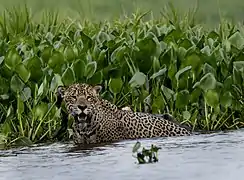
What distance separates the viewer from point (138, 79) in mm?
9703

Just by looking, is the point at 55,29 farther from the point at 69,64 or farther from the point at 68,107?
the point at 68,107

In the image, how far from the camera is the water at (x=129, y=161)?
21.5 ft

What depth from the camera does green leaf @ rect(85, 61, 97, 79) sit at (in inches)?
378

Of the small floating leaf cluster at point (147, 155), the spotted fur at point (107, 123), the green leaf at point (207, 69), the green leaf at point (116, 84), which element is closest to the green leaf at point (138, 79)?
the green leaf at point (116, 84)

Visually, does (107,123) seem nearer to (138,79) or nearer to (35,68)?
(138,79)

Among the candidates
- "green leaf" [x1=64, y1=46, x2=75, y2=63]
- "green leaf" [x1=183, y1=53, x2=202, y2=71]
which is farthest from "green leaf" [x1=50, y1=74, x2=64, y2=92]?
"green leaf" [x1=183, y1=53, x2=202, y2=71]

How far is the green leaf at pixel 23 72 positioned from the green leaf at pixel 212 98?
1.72 m

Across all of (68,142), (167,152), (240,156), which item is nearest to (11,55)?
(68,142)

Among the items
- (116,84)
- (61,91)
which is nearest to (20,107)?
(61,91)

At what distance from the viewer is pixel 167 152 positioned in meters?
7.68

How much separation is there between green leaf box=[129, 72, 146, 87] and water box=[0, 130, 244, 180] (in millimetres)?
968

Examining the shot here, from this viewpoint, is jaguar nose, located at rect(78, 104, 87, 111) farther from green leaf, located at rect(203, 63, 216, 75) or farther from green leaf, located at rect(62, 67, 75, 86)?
green leaf, located at rect(203, 63, 216, 75)

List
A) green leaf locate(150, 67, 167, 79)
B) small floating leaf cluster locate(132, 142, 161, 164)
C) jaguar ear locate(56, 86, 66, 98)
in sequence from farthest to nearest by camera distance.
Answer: green leaf locate(150, 67, 167, 79) → jaguar ear locate(56, 86, 66, 98) → small floating leaf cluster locate(132, 142, 161, 164)

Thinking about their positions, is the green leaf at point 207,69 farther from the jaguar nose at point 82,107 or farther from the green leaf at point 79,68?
the jaguar nose at point 82,107
